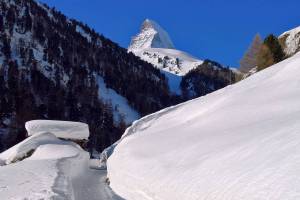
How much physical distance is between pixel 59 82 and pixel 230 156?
446 ft

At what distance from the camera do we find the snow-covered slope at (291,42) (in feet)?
195

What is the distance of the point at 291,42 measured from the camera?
6150 cm

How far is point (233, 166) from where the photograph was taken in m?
10.6

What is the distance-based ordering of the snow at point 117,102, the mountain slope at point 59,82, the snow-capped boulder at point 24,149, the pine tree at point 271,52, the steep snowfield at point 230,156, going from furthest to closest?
the snow at point 117,102
the mountain slope at point 59,82
the pine tree at point 271,52
the snow-capped boulder at point 24,149
the steep snowfield at point 230,156

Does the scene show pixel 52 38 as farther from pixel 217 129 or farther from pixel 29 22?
pixel 217 129

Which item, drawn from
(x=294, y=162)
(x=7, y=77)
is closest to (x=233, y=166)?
(x=294, y=162)

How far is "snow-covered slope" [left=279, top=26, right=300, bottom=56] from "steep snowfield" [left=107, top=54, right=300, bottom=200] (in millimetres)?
38420

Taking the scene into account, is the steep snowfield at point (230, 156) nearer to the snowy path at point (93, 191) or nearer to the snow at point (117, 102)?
the snowy path at point (93, 191)

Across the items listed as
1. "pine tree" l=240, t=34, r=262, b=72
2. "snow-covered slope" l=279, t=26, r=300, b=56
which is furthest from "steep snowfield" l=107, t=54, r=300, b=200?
"pine tree" l=240, t=34, r=262, b=72

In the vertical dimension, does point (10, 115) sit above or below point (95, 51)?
below

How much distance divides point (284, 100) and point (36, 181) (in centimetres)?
1018

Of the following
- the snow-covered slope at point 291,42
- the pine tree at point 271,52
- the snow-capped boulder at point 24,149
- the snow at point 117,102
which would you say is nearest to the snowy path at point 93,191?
the snow-capped boulder at point 24,149

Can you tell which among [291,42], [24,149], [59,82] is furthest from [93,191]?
[59,82]

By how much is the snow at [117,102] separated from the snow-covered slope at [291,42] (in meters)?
99.5
